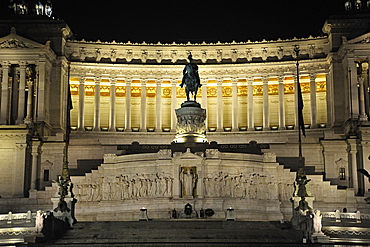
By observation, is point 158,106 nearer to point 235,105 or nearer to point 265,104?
point 235,105

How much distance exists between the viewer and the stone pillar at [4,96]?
3317 inches

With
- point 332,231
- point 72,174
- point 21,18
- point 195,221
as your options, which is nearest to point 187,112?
point 72,174

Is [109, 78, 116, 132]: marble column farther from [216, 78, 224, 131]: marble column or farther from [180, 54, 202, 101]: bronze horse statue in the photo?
[180, 54, 202, 101]: bronze horse statue

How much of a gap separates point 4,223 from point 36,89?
3630 centimetres

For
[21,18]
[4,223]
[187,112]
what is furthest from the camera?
[21,18]

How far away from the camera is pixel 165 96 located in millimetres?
100625

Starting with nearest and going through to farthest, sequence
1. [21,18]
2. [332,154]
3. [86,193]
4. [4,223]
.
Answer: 1. [4,223]
2. [86,193]
3. [332,154]
4. [21,18]

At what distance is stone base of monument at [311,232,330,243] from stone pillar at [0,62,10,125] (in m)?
48.0

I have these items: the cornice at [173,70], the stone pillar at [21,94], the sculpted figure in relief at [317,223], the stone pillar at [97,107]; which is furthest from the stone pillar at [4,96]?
the sculpted figure in relief at [317,223]

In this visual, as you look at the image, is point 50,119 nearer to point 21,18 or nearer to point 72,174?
point 21,18

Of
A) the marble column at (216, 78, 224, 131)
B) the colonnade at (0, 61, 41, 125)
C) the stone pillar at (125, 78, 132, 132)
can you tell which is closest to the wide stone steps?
the colonnade at (0, 61, 41, 125)

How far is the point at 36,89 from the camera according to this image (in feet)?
286

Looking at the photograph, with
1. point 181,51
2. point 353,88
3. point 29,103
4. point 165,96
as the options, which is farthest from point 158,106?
point 353,88

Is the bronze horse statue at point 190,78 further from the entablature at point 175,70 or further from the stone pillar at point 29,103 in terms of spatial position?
the entablature at point 175,70
